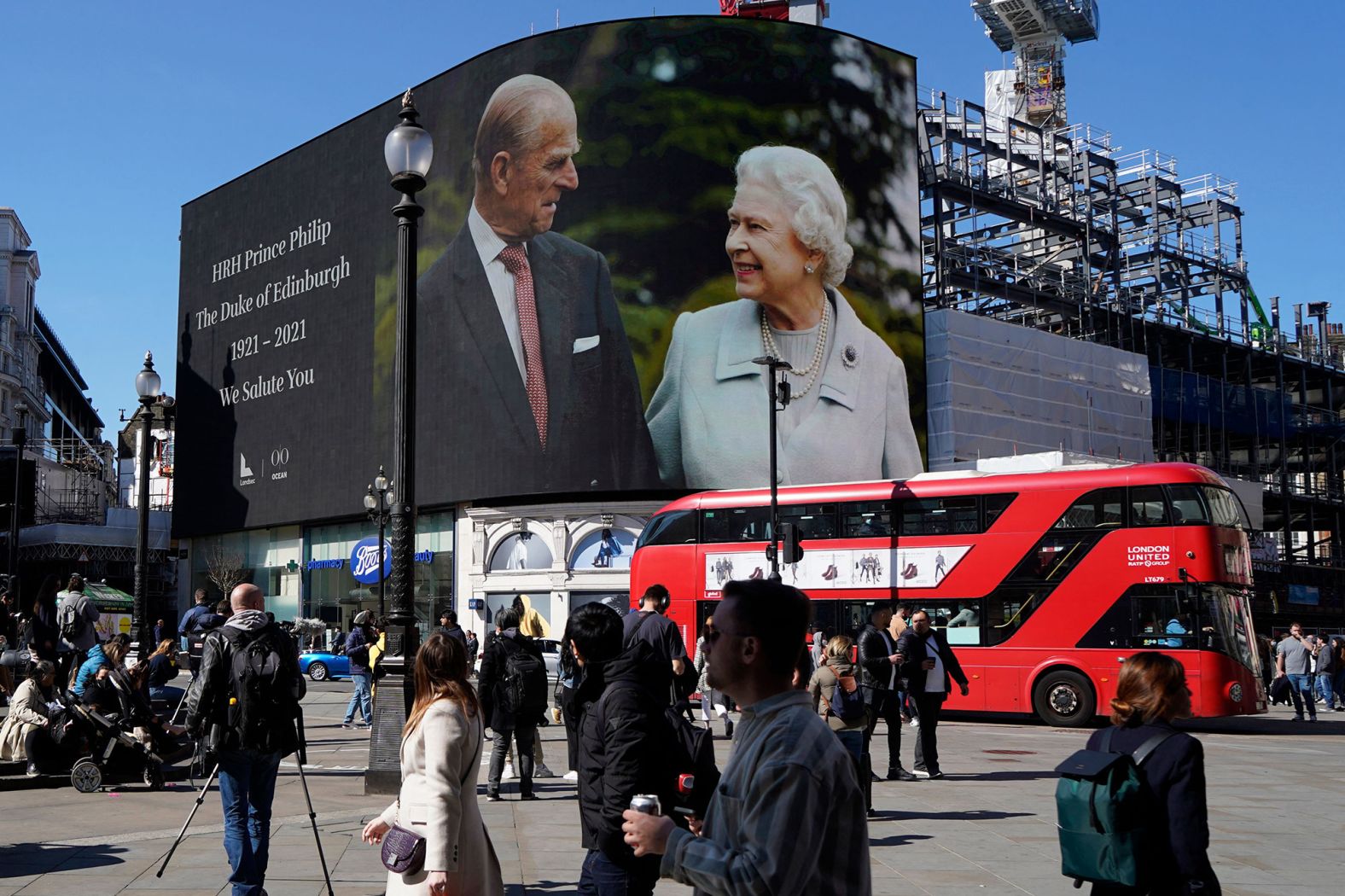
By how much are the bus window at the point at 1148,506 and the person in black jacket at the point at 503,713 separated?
12928mm

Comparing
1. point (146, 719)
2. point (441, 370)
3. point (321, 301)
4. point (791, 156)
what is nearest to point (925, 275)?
point (791, 156)

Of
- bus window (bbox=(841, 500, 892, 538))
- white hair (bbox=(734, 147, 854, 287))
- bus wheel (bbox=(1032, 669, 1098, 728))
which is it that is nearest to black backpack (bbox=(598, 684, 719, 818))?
bus wheel (bbox=(1032, 669, 1098, 728))

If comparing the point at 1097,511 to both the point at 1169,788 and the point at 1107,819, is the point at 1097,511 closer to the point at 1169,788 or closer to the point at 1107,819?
the point at 1169,788

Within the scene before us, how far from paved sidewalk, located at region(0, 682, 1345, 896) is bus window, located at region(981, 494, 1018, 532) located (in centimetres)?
700

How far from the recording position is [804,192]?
44844 millimetres

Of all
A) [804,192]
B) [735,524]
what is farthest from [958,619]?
[804,192]

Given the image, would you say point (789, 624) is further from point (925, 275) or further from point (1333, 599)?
point (1333, 599)

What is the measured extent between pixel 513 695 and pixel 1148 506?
13.5 m

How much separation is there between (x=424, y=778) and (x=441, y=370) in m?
43.6

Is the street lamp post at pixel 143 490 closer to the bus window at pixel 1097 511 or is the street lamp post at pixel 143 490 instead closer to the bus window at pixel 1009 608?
the bus window at pixel 1009 608

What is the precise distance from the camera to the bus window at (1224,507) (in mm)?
21188

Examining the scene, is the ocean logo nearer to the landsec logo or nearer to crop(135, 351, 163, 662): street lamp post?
the landsec logo

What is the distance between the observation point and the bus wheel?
21828mm

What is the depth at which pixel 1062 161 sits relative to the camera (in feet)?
Answer: 192
